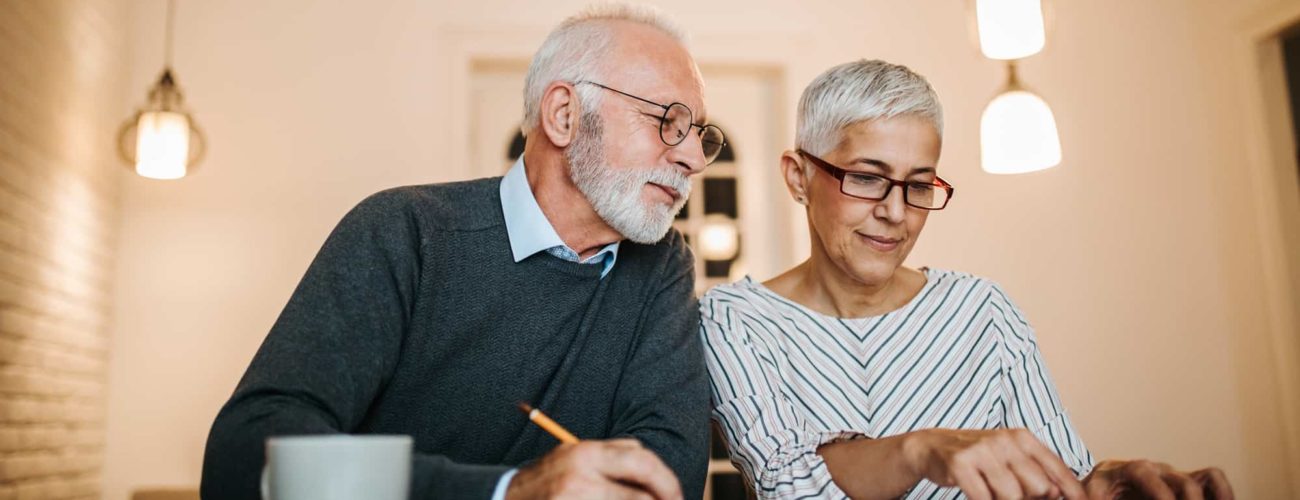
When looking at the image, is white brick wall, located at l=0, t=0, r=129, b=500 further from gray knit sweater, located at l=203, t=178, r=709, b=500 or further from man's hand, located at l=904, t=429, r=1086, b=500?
man's hand, located at l=904, t=429, r=1086, b=500

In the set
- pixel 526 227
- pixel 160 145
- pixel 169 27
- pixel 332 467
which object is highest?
pixel 169 27

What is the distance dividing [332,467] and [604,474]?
0.24 m

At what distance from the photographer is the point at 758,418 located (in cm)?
142

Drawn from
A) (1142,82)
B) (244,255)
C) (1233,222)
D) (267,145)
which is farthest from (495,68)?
(1233,222)

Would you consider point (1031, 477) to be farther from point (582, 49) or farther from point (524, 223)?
point (582, 49)

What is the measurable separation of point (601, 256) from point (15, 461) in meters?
2.22

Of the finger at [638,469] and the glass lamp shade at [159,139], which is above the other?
the glass lamp shade at [159,139]

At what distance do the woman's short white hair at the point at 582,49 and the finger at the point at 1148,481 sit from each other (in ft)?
2.89

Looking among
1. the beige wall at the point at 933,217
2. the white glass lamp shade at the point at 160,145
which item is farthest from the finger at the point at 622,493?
the beige wall at the point at 933,217

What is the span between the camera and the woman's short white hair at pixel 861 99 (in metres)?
1.55

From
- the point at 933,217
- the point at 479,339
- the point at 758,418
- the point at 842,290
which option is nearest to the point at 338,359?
the point at 479,339

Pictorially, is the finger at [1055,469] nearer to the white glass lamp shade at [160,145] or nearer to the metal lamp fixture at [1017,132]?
the metal lamp fixture at [1017,132]

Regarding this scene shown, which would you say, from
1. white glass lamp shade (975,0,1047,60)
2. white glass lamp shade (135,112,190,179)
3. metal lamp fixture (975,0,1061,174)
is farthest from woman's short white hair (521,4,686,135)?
white glass lamp shade (135,112,190,179)

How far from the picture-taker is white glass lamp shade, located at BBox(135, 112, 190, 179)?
10.9 ft
